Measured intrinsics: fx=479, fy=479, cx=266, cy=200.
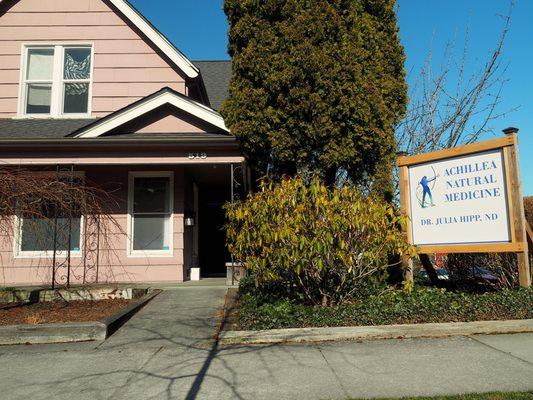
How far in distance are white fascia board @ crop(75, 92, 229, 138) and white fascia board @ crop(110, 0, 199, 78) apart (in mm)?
1619

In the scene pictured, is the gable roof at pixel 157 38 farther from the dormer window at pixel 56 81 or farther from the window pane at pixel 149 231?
the window pane at pixel 149 231

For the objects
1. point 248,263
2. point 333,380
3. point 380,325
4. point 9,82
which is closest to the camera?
point 333,380

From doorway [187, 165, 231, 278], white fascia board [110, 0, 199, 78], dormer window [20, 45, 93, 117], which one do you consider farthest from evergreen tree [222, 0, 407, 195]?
doorway [187, 165, 231, 278]

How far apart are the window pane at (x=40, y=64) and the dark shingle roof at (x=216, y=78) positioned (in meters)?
4.52

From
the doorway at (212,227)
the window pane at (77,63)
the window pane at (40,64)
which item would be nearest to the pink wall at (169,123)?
the window pane at (77,63)

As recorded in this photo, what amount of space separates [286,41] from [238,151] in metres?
2.43

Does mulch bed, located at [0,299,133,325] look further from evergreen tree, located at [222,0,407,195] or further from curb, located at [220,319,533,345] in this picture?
evergreen tree, located at [222,0,407,195]

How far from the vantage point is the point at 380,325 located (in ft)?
21.7

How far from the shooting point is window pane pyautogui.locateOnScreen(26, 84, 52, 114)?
12266 mm

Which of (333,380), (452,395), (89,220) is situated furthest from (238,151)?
(452,395)

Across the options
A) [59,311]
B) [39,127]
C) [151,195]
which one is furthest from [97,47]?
[59,311]

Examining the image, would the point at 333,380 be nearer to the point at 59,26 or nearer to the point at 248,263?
the point at 248,263

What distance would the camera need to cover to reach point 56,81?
12.2 meters

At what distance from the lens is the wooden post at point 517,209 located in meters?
7.54
